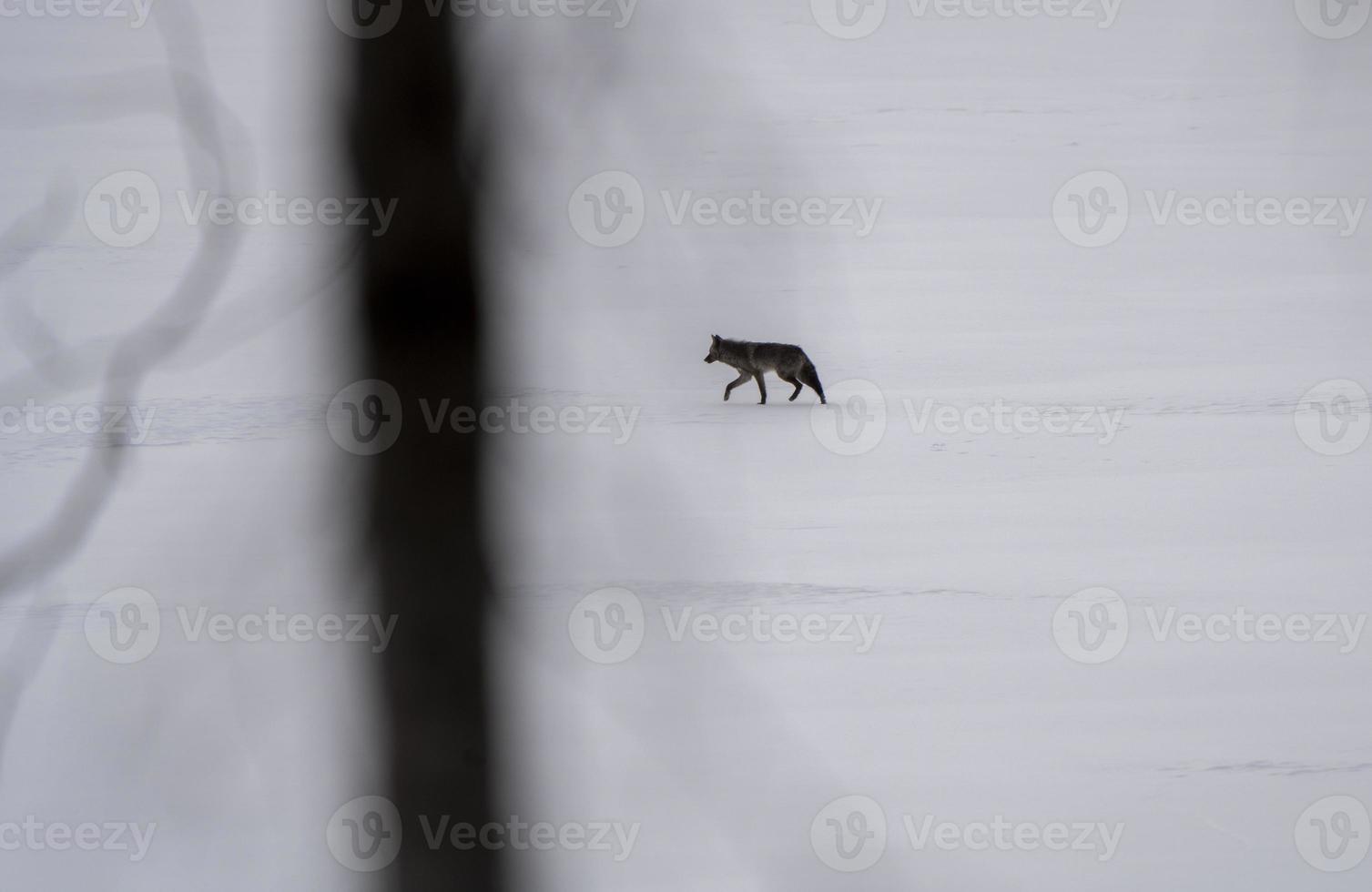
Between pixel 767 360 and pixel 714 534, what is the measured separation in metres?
0.99

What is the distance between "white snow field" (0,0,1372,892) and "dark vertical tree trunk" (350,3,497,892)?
0.09 ft

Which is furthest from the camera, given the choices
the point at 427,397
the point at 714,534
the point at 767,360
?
the point at 767,360

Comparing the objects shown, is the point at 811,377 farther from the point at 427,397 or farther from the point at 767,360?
the point at 427,397

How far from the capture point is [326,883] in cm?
→ 121

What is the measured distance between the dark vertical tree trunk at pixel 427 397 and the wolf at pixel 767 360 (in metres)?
2.00

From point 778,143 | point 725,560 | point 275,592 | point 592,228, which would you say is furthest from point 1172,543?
point 275,592

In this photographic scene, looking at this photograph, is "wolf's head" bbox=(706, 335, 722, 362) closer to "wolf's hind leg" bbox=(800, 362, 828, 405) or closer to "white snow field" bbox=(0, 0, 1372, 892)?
"white snow field" bbox=(0, 0, 1372, 892)

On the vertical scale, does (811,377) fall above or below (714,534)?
above

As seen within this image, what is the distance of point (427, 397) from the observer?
0.85m

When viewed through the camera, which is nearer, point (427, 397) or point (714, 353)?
point (427, 397)

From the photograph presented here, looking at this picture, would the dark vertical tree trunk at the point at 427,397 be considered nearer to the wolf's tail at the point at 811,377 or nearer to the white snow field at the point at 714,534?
the white snow field at the point at 714,534

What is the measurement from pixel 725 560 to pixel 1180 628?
2.71 ft

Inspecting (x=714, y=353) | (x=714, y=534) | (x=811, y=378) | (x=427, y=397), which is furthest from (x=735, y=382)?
(x=427, y=397)

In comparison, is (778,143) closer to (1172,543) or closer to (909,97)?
(1172,543)
